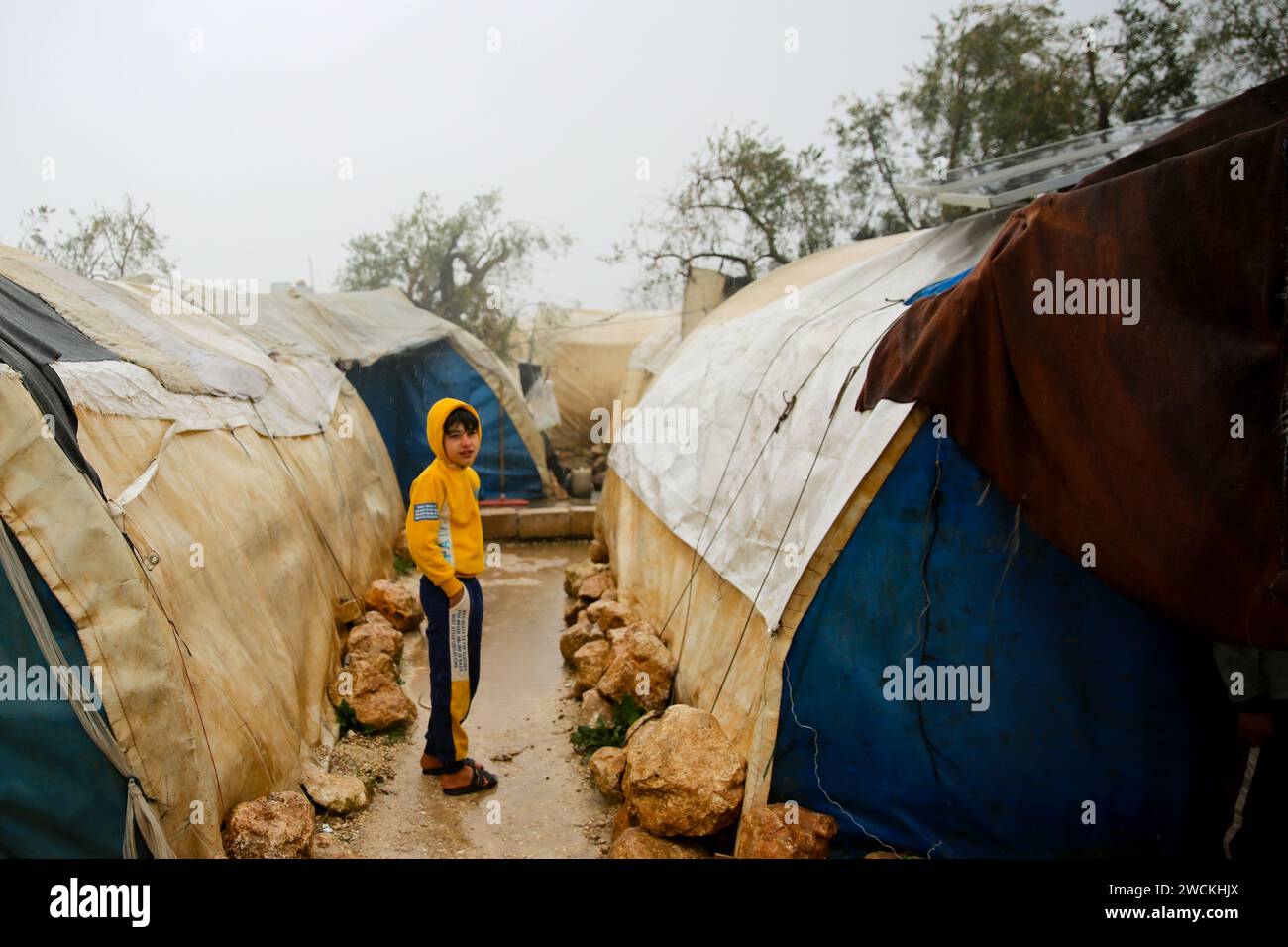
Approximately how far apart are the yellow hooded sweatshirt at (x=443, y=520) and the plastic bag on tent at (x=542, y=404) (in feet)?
31.2

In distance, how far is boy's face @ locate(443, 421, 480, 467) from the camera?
407 cm

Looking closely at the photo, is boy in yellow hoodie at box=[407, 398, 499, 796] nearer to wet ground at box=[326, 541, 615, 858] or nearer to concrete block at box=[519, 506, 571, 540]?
wet ground at box=[326, 541, 615, 858]

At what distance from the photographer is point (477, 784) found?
4172 mm

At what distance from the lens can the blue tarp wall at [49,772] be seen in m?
2.56

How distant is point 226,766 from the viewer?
10.2 ft

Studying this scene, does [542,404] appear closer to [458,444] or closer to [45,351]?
[458,444]

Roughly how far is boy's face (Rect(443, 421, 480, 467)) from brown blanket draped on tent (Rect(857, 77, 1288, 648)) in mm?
2085

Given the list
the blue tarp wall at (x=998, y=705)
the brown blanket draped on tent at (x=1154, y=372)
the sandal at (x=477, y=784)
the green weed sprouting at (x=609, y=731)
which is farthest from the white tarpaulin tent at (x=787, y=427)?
the sandal at (x=477, y=784)

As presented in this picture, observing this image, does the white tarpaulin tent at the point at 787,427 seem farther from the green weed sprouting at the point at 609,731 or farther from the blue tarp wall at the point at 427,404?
the blue tarp wall at the point at 427,404

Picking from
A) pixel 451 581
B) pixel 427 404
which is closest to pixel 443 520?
pixel 451 581

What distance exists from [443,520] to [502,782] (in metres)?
1.39

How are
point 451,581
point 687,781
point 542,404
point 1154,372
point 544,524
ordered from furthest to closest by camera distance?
1. point 542,404
2. point 544,524
3. point 451,581
4. point 687,781
5. point 1154,372
